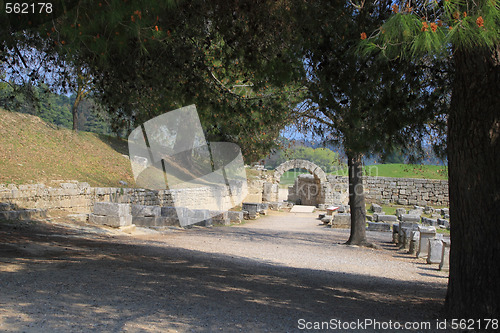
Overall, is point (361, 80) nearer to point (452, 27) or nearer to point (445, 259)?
point (452, 27)

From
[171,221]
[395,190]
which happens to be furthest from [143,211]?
[395,190]

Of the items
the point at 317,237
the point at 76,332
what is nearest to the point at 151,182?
the point at 317,237

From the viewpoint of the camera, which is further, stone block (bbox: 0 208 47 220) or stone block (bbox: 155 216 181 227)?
stone block (bbox: 155 216 181 227)

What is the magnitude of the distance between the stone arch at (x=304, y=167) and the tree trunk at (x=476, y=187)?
26.5 m

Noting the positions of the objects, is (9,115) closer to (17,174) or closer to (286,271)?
(17,174)

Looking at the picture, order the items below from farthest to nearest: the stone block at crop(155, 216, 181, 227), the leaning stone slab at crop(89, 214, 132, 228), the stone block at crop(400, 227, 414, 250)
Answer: the stone block at crop(155, 216, 181, 227)
the stone block at crop(400, 227, 414, 250)
the leaning stone slab at crop(89, 214, 132, 228)

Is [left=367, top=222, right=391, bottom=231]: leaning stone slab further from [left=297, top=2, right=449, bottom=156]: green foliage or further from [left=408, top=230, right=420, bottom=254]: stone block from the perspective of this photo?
[left=297, top=2, right=449, bottom=156]: green foliage

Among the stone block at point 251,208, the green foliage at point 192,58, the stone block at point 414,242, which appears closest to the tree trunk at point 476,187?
the green foliage at point 192,58

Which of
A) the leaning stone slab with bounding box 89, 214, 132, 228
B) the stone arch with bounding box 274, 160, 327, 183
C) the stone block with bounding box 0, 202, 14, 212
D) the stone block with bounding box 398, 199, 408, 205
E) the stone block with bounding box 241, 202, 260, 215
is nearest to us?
the stone block with bounding box 0, 202, 14, 212

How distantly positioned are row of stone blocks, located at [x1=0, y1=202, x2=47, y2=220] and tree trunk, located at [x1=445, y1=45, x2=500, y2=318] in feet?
33.6

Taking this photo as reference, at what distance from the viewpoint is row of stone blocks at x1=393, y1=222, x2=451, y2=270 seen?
964 centimetres

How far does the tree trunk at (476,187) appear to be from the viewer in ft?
13.2

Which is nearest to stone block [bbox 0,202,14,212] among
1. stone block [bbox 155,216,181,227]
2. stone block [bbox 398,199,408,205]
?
stone block [bbox 155,216,181,227]

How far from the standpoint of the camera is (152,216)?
573 inches
